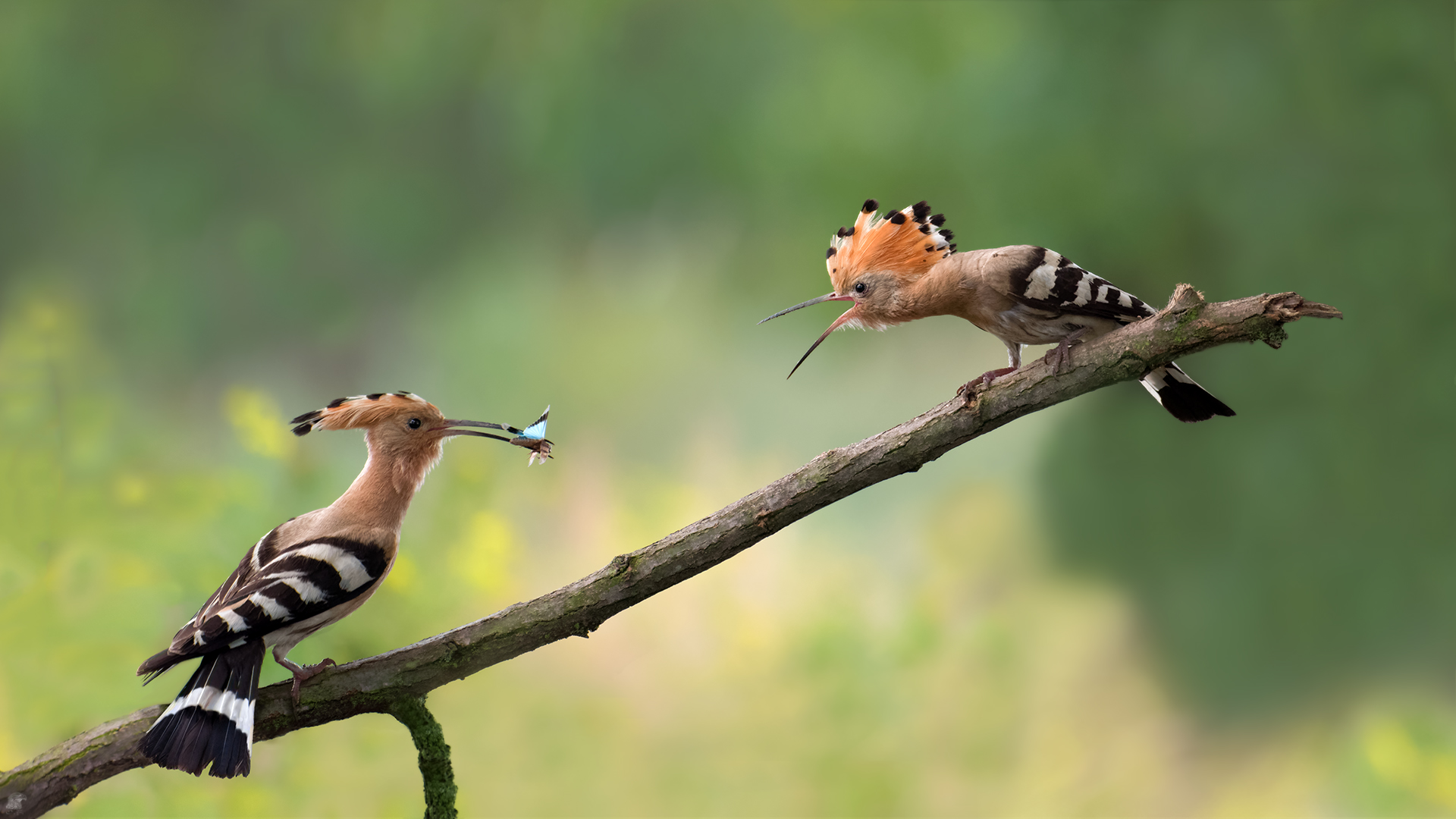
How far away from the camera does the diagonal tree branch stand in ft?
5.79

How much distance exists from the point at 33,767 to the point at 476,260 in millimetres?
1829

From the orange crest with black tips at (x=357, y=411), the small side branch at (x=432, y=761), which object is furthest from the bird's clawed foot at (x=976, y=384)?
the small side branch at (x=432, y=761)

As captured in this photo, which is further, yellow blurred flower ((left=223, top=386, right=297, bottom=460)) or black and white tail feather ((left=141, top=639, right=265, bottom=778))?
yellow blurred flower ((left=223, top=386, right=297, bottom=460))

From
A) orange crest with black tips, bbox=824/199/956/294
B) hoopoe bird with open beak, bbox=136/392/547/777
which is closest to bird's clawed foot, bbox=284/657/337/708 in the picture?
hoopoe bird with open beak, bbox=136/392/547/777

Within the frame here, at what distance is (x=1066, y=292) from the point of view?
1.81 m

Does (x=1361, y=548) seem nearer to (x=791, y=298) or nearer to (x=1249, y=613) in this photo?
(x=1249, y=613)

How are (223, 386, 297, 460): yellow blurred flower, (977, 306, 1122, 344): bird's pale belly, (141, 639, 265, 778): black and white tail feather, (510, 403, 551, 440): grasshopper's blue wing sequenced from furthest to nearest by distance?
(223, 386, 297, 460): yellow blurred flower → (510, 403, 551, 440): grasshopper's blue wing → (977, 306, 1122, 344): bird's pale belly → (141, 639, 265, 778): black and white tail feather

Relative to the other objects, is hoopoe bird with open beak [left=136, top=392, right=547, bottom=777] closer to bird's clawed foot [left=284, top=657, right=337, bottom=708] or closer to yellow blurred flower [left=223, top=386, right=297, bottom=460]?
bird's clawed foot [left=284, top=657, right=337, bottom=708]

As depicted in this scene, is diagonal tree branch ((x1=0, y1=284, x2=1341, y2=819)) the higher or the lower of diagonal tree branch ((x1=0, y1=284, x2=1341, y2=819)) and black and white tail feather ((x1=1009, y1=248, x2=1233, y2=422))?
the lower

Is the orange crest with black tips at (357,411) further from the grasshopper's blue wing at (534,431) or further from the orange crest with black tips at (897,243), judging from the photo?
the orange crest with black tips at (897,243)

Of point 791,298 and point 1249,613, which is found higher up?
point 791,298

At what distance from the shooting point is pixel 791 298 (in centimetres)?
312

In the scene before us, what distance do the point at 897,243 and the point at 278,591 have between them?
4.08 feet

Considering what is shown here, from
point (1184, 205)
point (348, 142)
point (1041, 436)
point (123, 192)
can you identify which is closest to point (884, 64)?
point (1184, 205)
